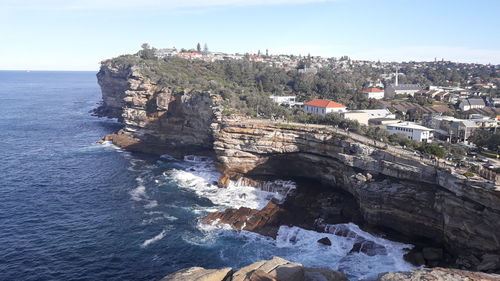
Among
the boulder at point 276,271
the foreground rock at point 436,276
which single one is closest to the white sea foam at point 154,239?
the boulder at point 276,271

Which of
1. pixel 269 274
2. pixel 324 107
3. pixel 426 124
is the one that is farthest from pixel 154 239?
pixel 426 124

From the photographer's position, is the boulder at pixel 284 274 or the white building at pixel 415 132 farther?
the white building at pixel 415 132

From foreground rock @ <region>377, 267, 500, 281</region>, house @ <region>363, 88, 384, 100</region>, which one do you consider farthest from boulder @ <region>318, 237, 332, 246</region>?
house @ <region>363, 88, 384, 100</region>

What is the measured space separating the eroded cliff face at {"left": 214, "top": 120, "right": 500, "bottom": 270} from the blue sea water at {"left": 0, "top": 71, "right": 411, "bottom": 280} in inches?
139

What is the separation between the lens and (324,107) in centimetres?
7156

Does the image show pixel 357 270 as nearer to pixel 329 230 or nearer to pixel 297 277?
pixel 329 230

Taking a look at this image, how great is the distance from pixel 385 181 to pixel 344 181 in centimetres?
732

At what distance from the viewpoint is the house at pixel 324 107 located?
Answer: 2793 inches

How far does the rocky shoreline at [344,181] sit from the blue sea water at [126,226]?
2.68 m

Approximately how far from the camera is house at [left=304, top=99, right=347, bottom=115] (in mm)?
70938

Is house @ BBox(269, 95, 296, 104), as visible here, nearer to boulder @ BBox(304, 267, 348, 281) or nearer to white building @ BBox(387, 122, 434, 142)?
white building @ BBox(387, 122, 434, 142)

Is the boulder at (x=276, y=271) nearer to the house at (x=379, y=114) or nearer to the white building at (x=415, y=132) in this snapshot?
the white building at (x=415, y=132)

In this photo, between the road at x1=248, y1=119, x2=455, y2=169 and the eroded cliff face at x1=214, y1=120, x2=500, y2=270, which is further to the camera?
the road at x1=248, y1=119, x2=455, y2=169

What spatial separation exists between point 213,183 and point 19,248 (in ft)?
84.1
